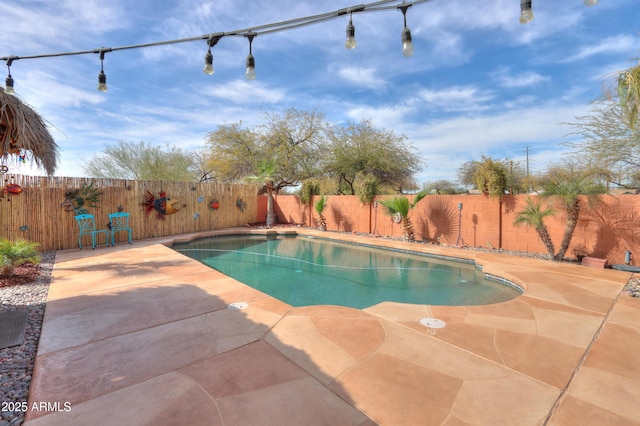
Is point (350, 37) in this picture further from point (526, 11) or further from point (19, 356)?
point (19, 356)

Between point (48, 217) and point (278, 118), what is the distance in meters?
11.5

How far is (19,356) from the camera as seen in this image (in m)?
2.34

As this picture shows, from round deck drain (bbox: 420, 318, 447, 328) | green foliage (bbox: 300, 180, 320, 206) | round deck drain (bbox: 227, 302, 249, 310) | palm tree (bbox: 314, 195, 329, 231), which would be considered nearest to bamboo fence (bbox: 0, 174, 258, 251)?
green foliage (bbox: 300, 180, 320, 206)

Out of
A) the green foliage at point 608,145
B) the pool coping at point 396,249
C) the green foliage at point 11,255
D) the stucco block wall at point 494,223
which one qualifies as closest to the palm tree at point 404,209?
the stucco block wall at point 494,223

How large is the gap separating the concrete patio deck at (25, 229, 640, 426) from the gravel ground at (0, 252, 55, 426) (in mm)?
74

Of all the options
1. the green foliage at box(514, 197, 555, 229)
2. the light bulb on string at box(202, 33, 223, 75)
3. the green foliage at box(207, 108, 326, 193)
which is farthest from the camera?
the green foliage at box(207, 108, 326, 193)

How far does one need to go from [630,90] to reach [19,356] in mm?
8195

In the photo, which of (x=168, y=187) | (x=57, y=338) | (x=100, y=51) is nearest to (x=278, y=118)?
(x=168, y=187)

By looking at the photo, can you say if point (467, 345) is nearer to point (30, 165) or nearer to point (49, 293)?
point (49, 293)

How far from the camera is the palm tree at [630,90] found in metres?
4.14

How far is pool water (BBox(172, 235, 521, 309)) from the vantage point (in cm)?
482

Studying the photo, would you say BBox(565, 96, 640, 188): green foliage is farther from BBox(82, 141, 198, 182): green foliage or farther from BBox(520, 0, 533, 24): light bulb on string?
BBox(82, 141, 198, 182): green foliage

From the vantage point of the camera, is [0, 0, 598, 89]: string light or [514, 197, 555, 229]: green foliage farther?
[514, 197, 555, 229]: green foliage

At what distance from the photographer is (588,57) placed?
26.5 ft
